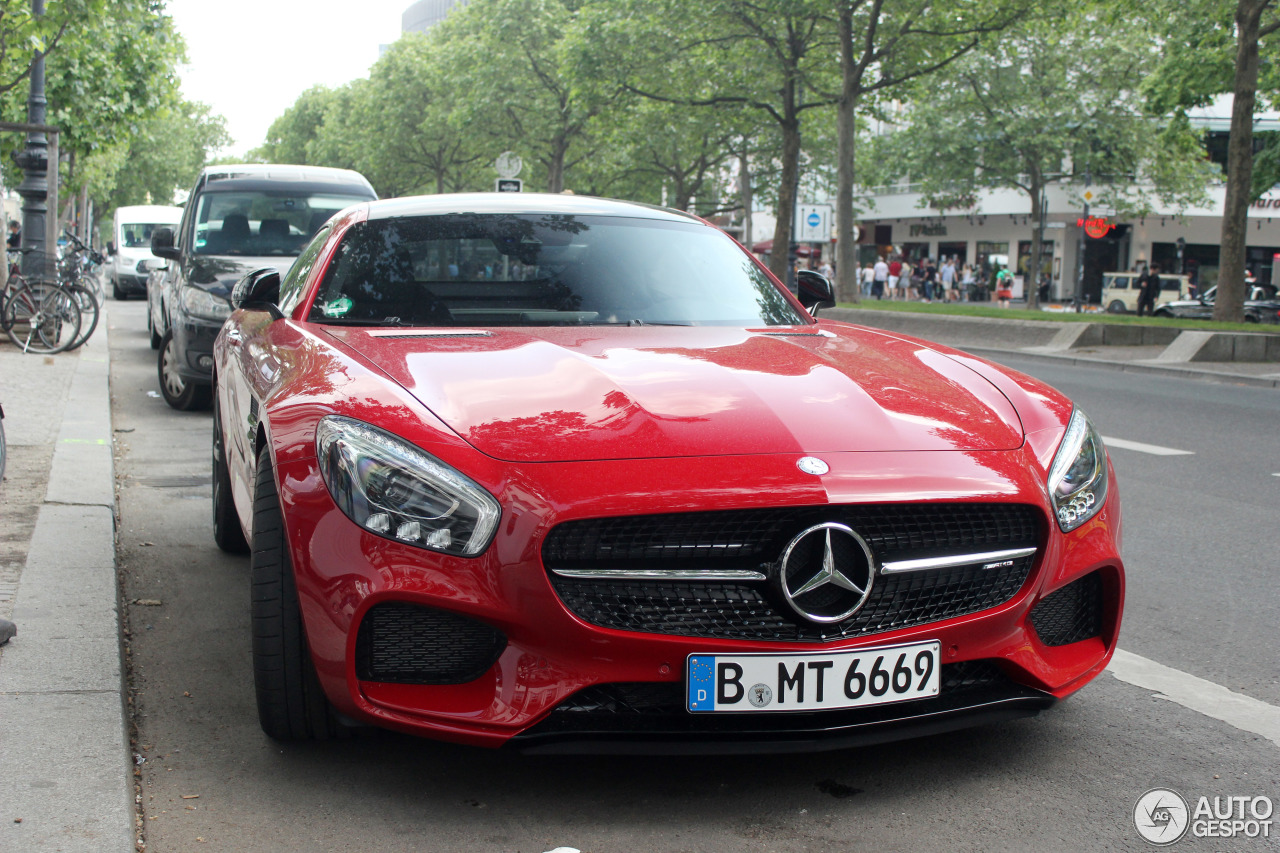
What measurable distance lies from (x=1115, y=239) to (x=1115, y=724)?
5326 cm

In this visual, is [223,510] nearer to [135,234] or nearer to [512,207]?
[512,207]

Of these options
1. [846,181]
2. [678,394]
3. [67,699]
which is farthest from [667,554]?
[846,181]

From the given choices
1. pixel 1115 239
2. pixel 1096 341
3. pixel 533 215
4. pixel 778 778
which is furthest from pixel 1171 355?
pixel 1115 239

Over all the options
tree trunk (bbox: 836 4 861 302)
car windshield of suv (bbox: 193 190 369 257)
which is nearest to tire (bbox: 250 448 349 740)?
car windshield of suv (bbox: 193 190 369 257)

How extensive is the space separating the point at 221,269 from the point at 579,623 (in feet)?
26.2

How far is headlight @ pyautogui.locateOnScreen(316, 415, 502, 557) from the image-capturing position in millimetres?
2668

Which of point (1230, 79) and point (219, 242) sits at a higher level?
point (1230, 79)

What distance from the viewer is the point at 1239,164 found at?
19859 millimetres

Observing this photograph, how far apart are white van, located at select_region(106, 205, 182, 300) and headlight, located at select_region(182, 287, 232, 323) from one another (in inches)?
775

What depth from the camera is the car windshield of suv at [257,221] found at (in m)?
11.3

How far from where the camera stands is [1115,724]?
3.44 meters

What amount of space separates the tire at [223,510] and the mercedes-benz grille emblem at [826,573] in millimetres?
2953

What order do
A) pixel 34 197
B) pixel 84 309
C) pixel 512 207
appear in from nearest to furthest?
pixel 512 207 < pixel 84 309 < pixel 34 197

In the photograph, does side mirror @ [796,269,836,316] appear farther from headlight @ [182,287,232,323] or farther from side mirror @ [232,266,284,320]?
headlight @ [182,287,232,323]
